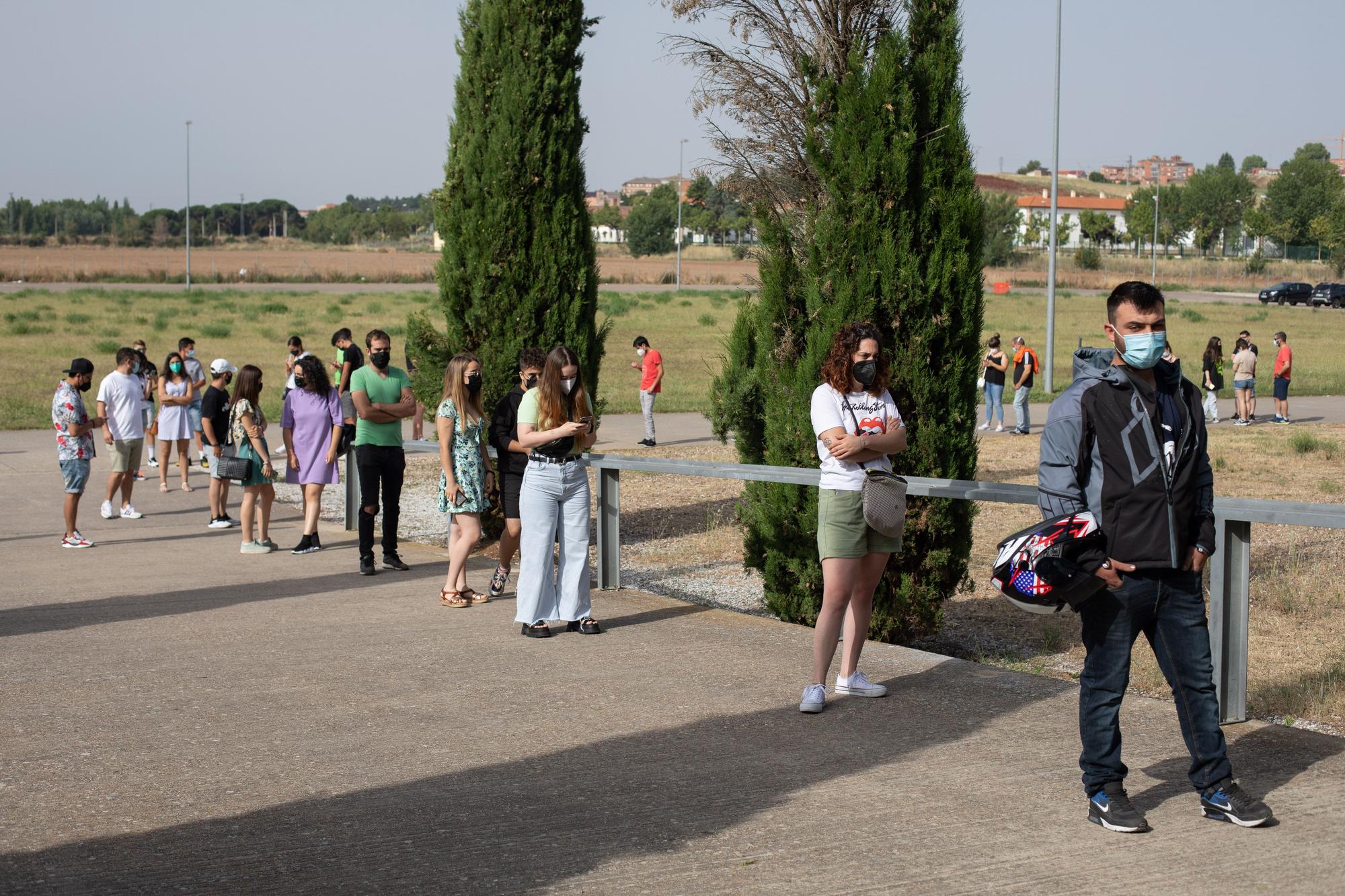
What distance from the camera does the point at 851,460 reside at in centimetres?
579

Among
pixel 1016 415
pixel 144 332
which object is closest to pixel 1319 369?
pixel 1016 415

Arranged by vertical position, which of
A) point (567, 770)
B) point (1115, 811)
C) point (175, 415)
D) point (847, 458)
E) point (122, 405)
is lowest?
point (567, 770)

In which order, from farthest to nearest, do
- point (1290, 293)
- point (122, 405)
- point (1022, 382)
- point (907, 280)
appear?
point (1290, 293) < point (1022, 382) < point (122, 405) < point (907, 280)

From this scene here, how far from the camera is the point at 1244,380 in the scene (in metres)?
24.0

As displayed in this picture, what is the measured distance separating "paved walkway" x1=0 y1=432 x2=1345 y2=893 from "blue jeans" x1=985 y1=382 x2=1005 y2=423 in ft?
52.7

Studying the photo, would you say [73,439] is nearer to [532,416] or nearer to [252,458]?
[252,458]

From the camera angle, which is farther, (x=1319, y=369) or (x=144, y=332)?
(x=144, y=332)

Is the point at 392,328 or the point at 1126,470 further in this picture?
the point at 392,328

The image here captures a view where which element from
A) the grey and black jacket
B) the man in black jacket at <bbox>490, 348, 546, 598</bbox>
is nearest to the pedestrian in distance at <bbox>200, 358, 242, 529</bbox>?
the man in black jacket at <bbox>490, 348, 546, 598</bbox>

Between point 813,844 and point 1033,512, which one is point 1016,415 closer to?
point 1033,512

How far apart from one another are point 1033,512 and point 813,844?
10841 mm

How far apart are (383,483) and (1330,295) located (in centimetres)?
7103

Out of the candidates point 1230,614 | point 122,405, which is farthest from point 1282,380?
point 1230,614

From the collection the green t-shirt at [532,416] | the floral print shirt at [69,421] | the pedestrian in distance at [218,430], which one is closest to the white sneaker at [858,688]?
the green t-shirt at [532,416]
